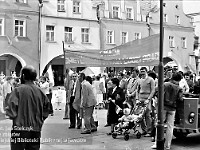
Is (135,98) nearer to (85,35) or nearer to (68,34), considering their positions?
(68,34)

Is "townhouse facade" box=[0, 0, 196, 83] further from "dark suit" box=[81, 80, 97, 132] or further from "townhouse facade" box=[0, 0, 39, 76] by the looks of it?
"dark suit" box=[81, 80, 97, 132]

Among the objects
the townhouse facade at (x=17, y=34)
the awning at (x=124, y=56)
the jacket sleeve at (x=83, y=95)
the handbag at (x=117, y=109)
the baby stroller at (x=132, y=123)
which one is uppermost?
the townhouse facade at (x=17, y=34)

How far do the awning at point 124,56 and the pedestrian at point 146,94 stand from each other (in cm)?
43

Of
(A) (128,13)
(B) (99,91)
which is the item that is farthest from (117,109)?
(A) (128,13)

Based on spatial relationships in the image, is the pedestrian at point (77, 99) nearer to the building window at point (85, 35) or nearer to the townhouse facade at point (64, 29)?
the townhouse facade at point (64, 29)

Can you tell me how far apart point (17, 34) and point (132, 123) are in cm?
2260

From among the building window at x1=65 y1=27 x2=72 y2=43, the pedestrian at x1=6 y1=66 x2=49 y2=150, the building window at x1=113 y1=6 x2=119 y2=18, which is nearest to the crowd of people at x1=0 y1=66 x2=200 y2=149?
the pedestrian at x1=6 y1=66 x2=49 y2=150

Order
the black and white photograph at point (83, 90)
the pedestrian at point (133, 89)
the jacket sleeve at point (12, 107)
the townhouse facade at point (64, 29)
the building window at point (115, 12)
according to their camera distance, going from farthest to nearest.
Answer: the building window at point (115, 12), the townhouse facade at point (64, 29), the pedestrian at point (133, 89), the black and white photograph at point (83, 90), the jacket sleeve at point (12, 107)

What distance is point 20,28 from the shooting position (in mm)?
31109

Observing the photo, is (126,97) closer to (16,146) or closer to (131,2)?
(16,146)

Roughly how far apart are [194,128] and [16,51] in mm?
23812

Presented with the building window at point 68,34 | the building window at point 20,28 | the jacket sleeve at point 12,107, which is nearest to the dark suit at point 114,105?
the jacket sleeve at point 12,107

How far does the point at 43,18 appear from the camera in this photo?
106ft

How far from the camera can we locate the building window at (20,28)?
30.9m
